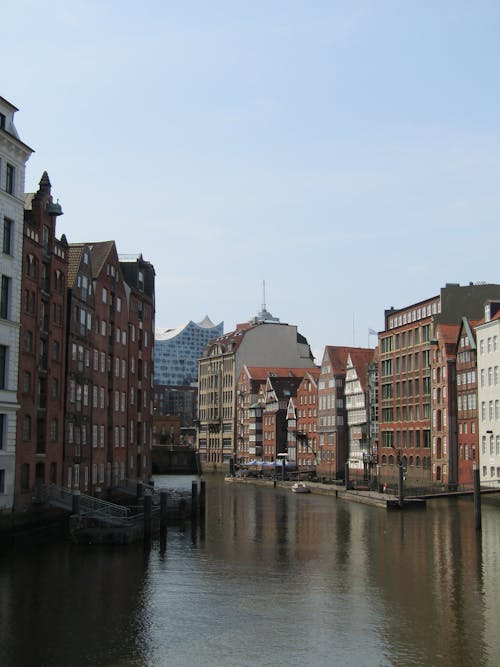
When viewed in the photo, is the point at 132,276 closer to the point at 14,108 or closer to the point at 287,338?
the point at 14,108

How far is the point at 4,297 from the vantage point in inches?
2149

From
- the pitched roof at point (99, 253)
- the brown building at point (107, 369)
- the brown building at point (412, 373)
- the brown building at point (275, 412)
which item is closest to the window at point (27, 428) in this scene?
the brown building at point (107, 369)

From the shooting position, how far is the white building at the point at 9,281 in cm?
5350

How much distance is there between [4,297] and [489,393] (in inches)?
2159

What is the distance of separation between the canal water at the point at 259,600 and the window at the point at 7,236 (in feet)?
60.6

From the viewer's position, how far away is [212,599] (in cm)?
3925

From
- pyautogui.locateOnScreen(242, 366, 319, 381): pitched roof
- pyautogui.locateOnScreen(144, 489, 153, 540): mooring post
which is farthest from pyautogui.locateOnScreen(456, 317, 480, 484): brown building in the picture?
pyautogui.locateOnScreen(242, 366, 319, 381): pitched roof

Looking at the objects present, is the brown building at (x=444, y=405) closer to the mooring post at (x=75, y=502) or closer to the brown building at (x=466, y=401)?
the brown building at (x=466, y=401)

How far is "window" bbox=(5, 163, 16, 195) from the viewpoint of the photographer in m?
54.8

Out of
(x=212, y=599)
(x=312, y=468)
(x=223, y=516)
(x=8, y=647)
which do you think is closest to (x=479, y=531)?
(x=223, y=516)

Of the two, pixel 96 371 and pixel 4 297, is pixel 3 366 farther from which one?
pixel 96 371

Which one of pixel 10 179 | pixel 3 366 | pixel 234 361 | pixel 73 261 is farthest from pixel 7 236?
pixel 234 361

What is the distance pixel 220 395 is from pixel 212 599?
15221cm

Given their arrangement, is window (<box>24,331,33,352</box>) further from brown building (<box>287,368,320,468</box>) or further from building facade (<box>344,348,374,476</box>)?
brown building (<box>287,368,320,468</box>)
